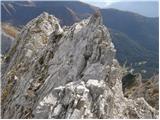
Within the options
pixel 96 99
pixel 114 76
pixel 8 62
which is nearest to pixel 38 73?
pixel 114 76

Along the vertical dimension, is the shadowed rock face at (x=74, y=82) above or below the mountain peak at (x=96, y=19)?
below

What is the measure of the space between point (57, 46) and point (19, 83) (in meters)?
4.18

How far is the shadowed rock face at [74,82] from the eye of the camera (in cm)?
2384

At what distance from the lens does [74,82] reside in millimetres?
26141

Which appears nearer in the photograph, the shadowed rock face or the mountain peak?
the shadowed rock face

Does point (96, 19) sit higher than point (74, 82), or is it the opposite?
point (96, 19)

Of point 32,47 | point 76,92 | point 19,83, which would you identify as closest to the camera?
Answer: point 76,92

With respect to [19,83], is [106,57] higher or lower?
higher

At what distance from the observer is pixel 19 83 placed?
35.1m

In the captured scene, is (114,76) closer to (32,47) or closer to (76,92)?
(76,92)

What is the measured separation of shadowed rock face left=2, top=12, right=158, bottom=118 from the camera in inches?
939

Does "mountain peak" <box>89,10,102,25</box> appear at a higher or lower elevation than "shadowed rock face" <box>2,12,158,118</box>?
higher

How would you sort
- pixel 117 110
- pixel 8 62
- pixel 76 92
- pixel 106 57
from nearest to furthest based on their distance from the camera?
pixel 76 92
pixel 117 110
pixel 106 57
pixel 8 62

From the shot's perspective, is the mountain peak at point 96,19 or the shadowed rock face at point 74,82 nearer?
the shadowed rock face at point 74,82
